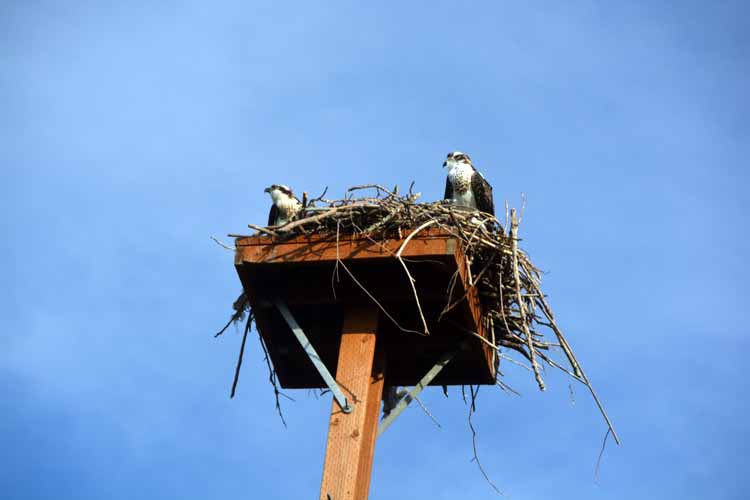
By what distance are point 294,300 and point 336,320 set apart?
1.37 ft

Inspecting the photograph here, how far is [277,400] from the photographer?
24.9ft

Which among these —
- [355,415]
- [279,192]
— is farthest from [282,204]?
[355,415]

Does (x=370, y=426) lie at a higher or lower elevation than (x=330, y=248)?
lower

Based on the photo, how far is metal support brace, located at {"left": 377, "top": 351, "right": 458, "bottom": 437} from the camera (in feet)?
22.3

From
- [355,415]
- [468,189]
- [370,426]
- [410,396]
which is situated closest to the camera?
[355,415]

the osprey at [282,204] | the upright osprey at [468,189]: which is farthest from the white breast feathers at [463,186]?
the osprey at [282,204]

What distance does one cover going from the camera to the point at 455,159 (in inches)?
416

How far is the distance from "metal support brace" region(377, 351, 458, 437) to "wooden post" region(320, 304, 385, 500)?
13cm

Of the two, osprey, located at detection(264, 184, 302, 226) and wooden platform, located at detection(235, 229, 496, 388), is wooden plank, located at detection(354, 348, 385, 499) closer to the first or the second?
wooden platform, located at detection(235, 229, 496, 388)

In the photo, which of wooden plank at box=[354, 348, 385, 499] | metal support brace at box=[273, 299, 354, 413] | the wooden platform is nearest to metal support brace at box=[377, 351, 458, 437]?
wooden plank at box=[354, 348, 385, 499]

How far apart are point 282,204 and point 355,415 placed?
3318 mm

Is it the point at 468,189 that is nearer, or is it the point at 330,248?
the point at 330,248

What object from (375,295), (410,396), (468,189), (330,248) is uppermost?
(468,189)

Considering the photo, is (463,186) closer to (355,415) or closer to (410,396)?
(410,396)
